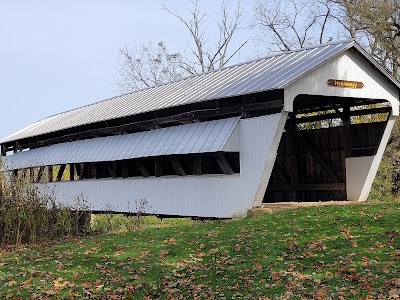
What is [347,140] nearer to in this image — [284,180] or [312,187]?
[312,187]

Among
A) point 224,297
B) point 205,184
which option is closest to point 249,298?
point 224,297

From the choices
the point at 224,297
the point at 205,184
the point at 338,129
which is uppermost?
the point at 338,129

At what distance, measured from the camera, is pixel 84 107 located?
101 feet

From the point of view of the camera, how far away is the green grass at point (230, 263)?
8180mm

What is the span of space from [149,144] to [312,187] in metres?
5.85

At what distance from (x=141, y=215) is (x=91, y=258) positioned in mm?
7588

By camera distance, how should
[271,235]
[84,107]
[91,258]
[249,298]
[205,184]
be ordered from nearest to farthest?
[249,298]
[91,258]
[271,235]
[205,184]
[84,107]

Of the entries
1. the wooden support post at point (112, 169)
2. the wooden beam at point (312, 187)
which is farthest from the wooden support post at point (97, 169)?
the wooden beam at point (312, 187)

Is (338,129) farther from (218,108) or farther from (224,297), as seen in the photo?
(224,297)

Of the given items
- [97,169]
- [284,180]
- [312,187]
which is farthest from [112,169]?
[312,187]

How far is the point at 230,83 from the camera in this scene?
17.6 m

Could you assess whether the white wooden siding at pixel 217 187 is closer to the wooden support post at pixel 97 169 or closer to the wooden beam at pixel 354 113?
the wooden support post at pixel 97 169

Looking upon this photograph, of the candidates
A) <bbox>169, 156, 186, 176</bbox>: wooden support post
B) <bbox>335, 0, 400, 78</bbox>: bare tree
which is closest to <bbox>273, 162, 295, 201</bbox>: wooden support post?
<bbox>169, 156, 186, 176</bbox>: wooden support post

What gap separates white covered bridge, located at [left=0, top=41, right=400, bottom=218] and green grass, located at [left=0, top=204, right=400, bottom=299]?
2.78m
